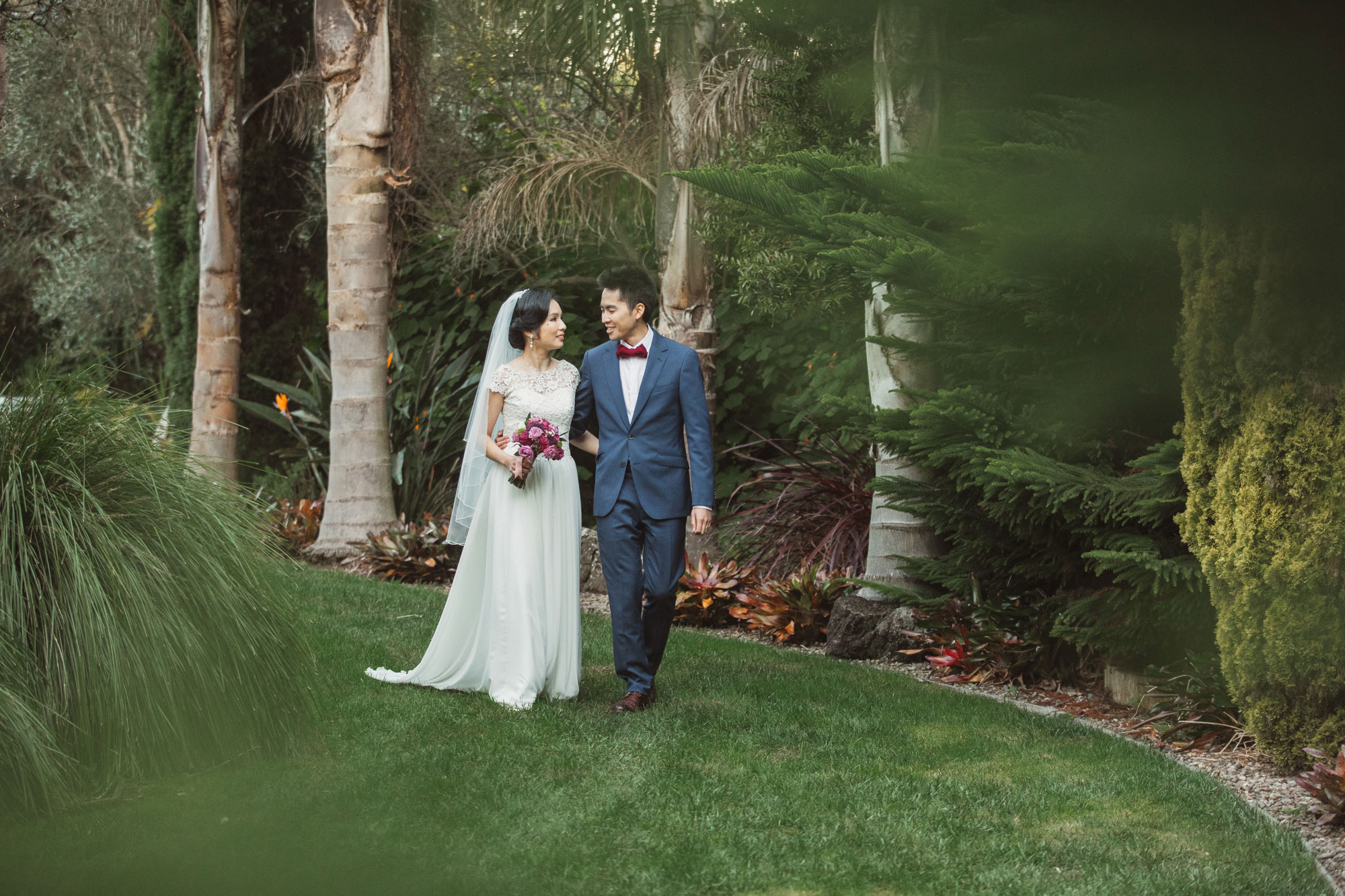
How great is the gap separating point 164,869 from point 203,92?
9358 millimetres

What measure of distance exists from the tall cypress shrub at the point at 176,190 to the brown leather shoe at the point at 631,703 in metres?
9.03

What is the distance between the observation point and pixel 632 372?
5480mm

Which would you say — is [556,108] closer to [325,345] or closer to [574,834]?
[325,345]

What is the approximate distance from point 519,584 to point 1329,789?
3.33 m

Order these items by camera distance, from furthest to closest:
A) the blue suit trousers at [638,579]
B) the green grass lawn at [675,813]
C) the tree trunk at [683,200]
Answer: the tree trunk at [683,200]
the blue suit trousers at [638,579]
the green grass lawn at [675,813]

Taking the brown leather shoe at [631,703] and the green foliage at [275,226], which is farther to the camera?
the green foliage at [275,226]

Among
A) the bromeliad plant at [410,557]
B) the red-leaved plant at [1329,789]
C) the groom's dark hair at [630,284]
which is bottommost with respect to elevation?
the bromeliad plant at [410,557]

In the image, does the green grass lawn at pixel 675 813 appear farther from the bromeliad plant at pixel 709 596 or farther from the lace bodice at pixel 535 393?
the bromeliad plant at pixel 709 596

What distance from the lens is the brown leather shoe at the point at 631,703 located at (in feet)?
16.5

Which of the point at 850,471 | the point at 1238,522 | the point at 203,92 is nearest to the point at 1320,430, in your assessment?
the point at 1238,522

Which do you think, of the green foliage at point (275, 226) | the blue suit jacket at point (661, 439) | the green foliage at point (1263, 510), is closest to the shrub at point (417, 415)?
the green foliage at point (275, 226)

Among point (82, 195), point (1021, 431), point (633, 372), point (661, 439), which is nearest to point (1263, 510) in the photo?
point (1021, 431)

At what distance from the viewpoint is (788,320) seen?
10.1 m

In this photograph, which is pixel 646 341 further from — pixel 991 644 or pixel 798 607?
pixel 798 607
